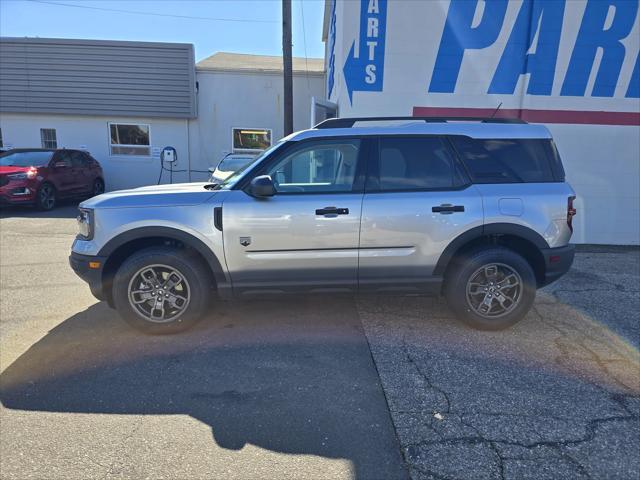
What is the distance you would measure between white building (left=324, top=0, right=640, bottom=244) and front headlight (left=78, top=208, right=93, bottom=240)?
224 inches

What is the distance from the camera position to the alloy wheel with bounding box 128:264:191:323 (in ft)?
12.7

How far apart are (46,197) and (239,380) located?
10.5 metres

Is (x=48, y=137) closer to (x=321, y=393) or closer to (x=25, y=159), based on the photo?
(x=25, y=159)

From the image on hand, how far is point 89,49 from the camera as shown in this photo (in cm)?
1408

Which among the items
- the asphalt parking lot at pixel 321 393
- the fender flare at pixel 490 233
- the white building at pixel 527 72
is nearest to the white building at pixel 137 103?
the white building at pixel 527 72

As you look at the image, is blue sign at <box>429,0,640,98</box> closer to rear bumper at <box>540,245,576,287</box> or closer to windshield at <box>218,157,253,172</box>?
windshield at <box>218,157,253,172</box>

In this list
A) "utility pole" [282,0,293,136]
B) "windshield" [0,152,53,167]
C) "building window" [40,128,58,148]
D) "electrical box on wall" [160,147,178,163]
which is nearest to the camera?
"utility pole" [282,0,293,136]

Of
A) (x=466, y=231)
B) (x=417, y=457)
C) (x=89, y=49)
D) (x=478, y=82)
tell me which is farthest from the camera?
(x=89, y=49)

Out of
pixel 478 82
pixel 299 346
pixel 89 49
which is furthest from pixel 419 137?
pixel 89 49

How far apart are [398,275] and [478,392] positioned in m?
1.31

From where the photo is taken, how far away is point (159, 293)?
12.8 ft

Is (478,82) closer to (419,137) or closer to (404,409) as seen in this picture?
(419,137)

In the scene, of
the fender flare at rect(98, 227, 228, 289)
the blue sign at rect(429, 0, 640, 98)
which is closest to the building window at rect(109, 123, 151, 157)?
the blue sign at rect(429, 0, 640, 98)

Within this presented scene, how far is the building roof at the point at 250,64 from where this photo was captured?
14.6 meters
